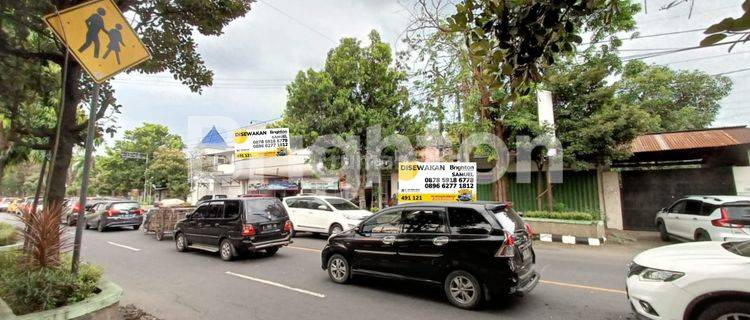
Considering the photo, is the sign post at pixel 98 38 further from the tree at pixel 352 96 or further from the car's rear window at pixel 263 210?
the tree at pixel 352 96

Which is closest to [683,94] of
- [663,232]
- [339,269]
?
[663,232]

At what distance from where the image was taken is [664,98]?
19922 millimetres

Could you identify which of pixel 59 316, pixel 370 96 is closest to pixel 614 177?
pixel 370 96

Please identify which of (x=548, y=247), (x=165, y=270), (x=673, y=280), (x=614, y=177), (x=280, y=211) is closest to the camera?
(x=673, y=280)

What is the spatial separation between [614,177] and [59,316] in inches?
668

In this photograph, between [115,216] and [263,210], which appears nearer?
[263,210]

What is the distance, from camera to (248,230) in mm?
9469

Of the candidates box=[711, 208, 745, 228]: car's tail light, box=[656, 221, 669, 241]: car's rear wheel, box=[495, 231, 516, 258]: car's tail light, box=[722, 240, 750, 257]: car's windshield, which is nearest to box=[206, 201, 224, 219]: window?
box=[495, 231, 516, 258]: car's tail light

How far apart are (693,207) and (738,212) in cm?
139

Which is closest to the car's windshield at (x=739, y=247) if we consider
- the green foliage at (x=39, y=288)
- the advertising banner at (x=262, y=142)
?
the green foliage at (x=39, y=288)

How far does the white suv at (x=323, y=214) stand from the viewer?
512 inches

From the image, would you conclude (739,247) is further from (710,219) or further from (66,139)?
(66,139)

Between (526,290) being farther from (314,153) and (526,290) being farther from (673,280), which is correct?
(314,153)

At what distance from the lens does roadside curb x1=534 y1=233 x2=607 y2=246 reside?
39.1 ft
